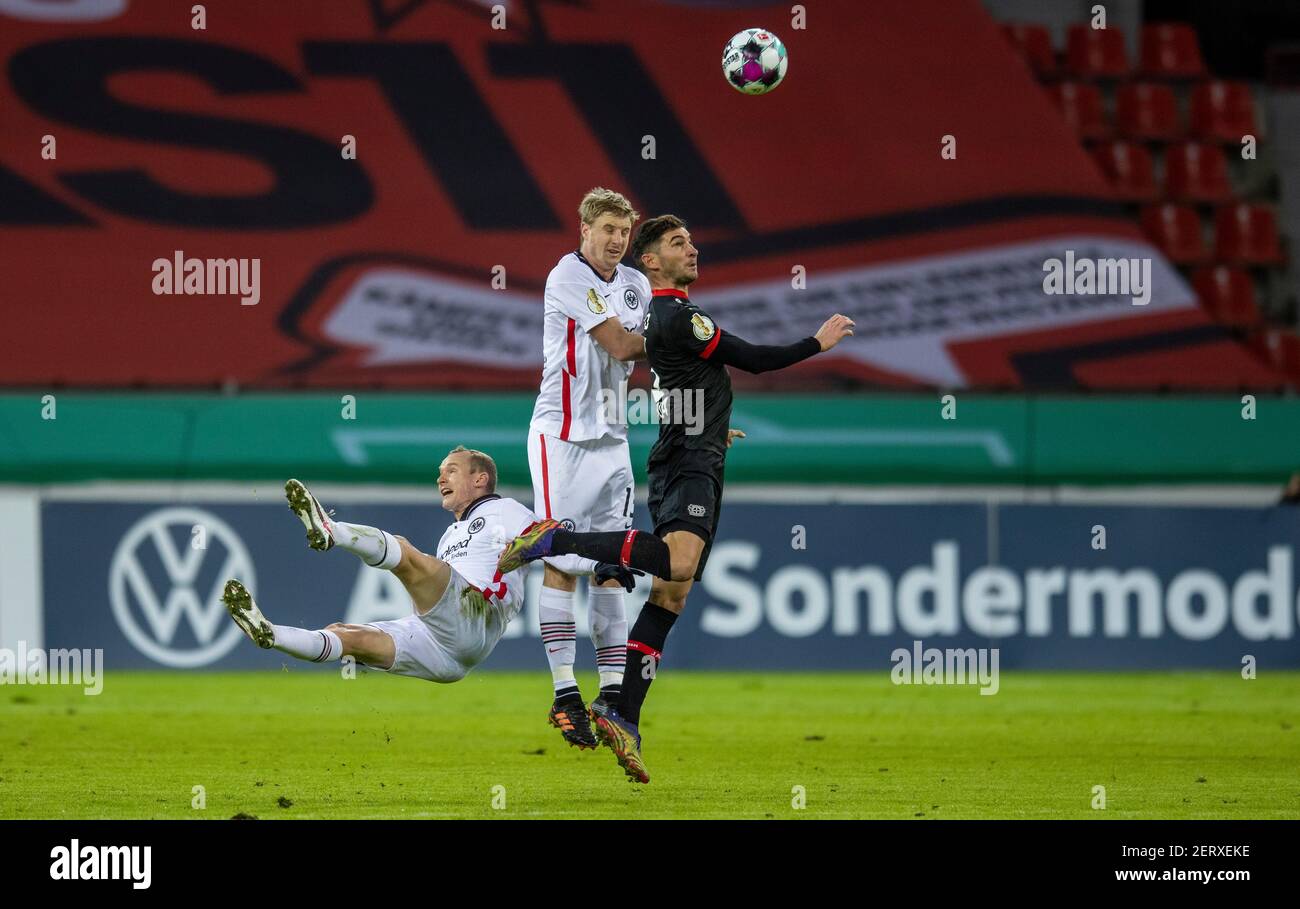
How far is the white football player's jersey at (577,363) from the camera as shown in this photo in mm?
8047

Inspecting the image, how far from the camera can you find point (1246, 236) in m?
19.0

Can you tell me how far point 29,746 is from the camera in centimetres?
914

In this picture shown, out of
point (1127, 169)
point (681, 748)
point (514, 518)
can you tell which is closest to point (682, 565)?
point (514, 518)

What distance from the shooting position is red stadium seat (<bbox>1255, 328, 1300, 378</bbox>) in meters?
17.9

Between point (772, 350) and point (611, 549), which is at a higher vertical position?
point (772, 350)

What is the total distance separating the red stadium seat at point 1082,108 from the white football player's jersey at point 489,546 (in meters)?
12.7

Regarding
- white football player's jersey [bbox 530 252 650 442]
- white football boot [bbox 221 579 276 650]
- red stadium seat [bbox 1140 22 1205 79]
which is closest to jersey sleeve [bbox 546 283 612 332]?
white football player's jersey [bbox 530 252 650 442]

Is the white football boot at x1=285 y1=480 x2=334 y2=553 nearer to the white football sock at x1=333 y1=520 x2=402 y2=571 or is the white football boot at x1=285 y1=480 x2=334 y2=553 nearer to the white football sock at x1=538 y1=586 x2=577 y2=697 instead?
the white football sock at x1=333 y1=520 x2=402 y2=571

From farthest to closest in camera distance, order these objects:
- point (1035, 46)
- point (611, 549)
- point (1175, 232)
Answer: point (1035, 46), point (1175, 232), point (611, 549)

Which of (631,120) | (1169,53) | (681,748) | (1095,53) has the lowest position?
(681,748)

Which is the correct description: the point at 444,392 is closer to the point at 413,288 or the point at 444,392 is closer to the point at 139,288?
the point at 413,288

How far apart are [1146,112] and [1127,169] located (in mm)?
941

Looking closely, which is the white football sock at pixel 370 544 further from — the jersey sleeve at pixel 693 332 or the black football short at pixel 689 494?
the jersey sleeve at pixel 693 332

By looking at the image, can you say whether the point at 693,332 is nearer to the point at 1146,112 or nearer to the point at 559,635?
the point at 559,635
